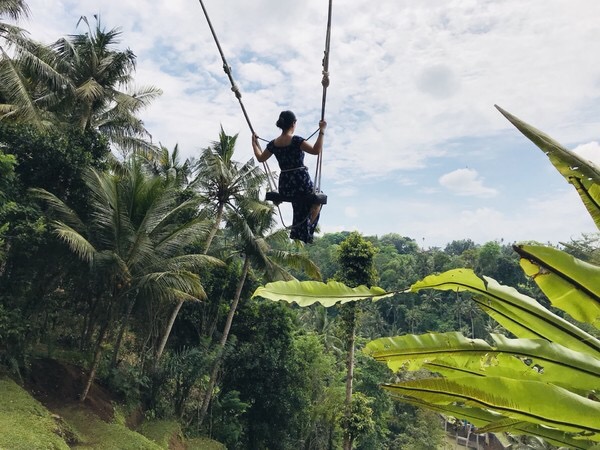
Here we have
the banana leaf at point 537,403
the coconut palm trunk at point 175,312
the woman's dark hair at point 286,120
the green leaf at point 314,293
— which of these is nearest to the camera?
the banana leaf at point 537,403

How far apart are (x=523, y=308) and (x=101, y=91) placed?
1298 centimetres

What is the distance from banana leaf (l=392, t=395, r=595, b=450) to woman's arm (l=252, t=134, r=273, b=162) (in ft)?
11.8

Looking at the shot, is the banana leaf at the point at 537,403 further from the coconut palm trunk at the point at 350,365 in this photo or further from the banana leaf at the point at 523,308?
the coconut palm trunk at the point at 350,365

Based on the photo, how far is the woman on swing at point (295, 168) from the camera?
411 cm

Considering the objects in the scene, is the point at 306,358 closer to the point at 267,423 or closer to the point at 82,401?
the point at 267,423

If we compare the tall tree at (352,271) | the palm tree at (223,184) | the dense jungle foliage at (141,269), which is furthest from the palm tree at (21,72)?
the tall tree at (352,271)

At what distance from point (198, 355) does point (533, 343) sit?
43.3 feet

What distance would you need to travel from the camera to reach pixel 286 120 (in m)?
4.07

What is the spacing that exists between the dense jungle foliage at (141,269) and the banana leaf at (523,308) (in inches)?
358

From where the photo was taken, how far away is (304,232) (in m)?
4.54

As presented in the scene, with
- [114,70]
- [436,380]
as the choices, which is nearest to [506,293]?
[436,380]

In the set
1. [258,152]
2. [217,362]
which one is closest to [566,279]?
[258,152]

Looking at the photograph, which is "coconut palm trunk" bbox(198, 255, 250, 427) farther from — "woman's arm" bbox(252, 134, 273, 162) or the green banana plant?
the green banana plant

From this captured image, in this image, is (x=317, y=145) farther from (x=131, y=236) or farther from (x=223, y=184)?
(x=223, y=184)
